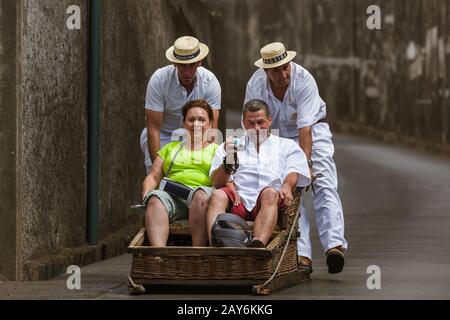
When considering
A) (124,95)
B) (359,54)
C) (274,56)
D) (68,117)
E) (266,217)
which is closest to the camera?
(266,217)

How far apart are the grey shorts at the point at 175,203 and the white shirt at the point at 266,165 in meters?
0.22

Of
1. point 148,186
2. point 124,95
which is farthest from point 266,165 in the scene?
point 124,95

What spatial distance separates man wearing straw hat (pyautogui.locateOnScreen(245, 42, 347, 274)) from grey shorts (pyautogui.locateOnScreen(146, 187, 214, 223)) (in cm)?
99

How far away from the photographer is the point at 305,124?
9812 millimetres

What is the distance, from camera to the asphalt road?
887 centimetres

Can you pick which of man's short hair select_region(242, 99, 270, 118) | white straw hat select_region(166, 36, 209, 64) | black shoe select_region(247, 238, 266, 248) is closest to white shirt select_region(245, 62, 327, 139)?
white straw hat select_region(166, 36, 209, 64)

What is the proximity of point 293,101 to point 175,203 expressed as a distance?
4.41 ft

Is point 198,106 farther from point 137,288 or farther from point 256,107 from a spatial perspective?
point 137,288

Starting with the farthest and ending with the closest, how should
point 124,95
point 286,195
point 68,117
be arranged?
point 124,95 < point 68,117 < point 286,195

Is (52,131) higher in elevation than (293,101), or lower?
lower

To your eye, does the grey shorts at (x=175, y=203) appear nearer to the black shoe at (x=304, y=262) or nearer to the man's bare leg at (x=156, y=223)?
the man's bare leg at (x=156, y=223)

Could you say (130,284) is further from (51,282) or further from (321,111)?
(321,111)

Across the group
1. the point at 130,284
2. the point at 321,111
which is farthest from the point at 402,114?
the point at 130,284

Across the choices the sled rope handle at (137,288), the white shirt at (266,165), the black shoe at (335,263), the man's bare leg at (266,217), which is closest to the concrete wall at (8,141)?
the sled rope handle at (137,288)
